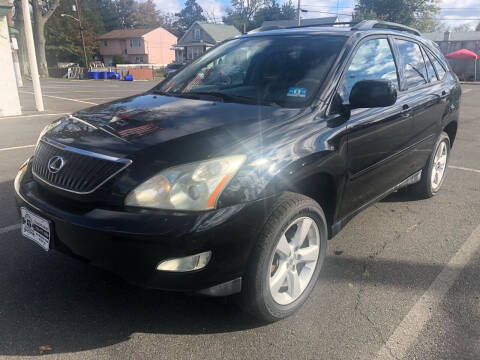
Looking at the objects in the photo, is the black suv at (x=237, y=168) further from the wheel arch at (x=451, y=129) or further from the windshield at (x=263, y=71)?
the wheel arch at (x=451, y=129)

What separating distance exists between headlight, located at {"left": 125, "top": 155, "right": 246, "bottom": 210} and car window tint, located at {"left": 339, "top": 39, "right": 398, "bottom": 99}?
51.5 inches

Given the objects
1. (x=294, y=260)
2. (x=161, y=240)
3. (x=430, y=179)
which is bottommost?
(x=430, y=179)

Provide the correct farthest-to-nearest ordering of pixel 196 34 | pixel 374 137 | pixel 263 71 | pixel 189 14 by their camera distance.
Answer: pixel 189 14 < pixel 196 34 < pixel 263 71 < pixel 374 137

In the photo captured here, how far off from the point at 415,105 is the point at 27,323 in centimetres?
353

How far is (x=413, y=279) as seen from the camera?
120 inches

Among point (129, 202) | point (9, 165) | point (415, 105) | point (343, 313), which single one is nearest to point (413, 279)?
point (343, 313)

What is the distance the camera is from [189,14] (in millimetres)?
107688

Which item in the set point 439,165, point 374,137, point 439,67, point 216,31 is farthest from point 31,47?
point 216,31

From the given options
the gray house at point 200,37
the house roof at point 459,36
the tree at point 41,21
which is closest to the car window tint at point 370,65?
the tree at point 41,21

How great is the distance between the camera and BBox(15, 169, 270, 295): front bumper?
1.99 meters

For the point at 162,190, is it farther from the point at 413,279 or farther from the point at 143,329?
the point at 413,279

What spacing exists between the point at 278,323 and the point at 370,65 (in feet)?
7.04

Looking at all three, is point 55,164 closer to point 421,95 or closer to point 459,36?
point 421,95

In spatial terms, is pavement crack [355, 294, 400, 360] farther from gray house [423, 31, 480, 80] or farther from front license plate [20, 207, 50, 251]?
gray house [423, 31, 480, 80]
